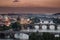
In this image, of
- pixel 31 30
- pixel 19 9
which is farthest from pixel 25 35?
pixel 19 9

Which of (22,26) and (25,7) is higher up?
(25,7)

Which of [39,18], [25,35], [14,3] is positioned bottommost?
[25,35]

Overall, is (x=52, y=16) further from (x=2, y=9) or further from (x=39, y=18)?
(x=2, y=9)

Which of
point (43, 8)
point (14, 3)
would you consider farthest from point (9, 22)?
point (43, 8)

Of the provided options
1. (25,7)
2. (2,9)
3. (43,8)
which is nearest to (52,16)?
(43,8)

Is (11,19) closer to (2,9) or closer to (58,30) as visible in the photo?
(2,9)

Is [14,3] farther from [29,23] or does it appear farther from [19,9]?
[29,23]

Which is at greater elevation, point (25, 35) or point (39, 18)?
point (39, 18)
